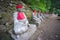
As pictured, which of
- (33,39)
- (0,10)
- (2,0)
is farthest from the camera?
(2,0)

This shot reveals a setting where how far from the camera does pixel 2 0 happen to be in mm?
9750

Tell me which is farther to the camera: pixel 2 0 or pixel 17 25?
pixel 2 0

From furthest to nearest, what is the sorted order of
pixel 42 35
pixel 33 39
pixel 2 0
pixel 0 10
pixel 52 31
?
1. pixel 2 0
2. pixel 0 10
3. pixel 52 31
4. pixel 42 35
5. pixel 33 39

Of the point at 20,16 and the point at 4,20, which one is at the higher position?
the point at 20,16

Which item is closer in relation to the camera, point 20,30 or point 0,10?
point 20,30

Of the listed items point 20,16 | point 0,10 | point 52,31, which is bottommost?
point 52,31

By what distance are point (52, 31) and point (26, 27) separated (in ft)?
5.58

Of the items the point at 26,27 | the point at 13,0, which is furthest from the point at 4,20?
the point at 13,0

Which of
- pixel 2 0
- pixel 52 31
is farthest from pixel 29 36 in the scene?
pixel 2 0

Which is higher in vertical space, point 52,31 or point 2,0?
point 2,0

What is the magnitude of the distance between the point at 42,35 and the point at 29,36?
73 centimetres

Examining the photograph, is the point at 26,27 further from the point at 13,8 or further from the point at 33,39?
the point at 13,8

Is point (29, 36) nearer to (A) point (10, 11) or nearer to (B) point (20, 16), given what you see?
(B) point (20, 16)

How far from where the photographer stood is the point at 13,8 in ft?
30.2
